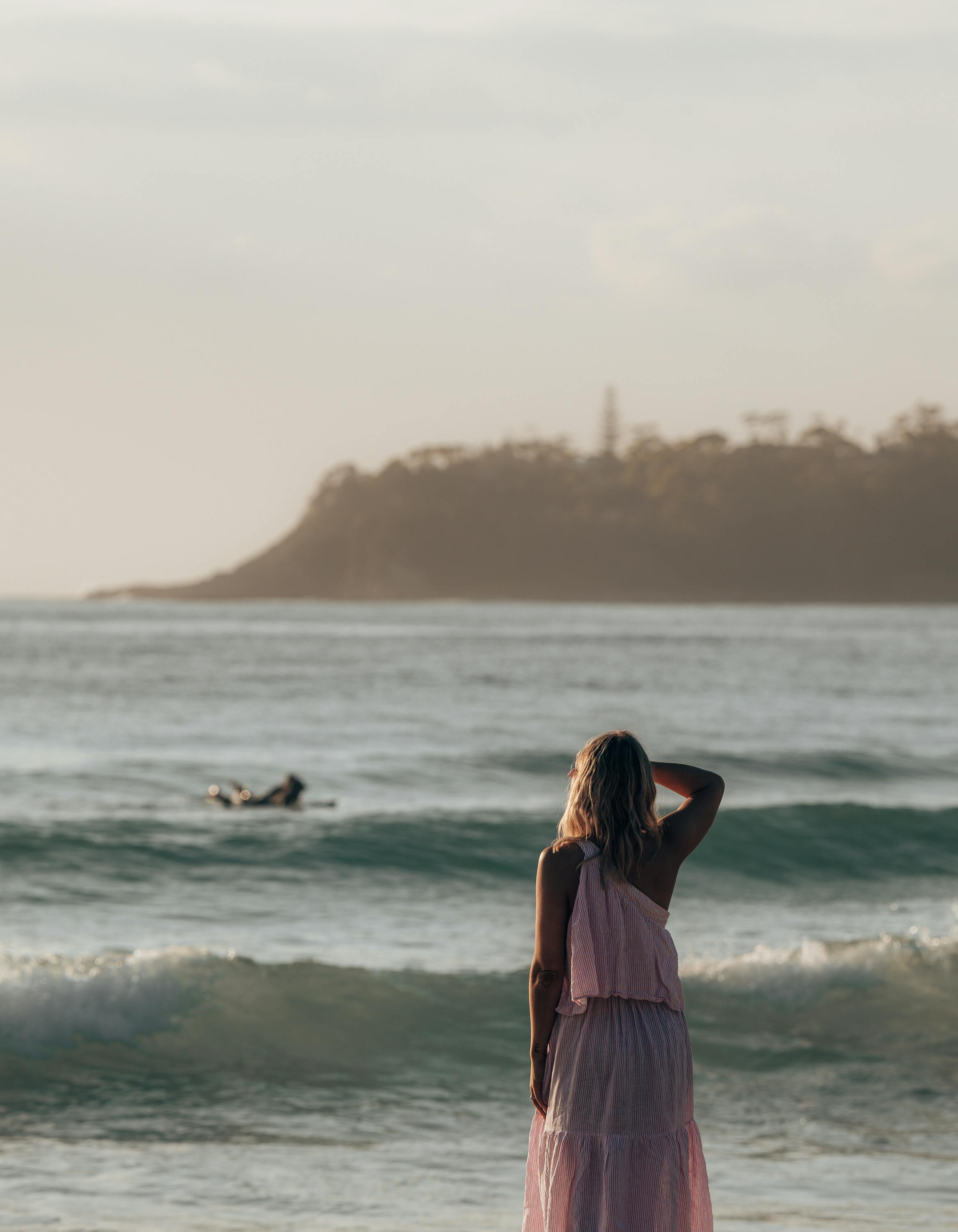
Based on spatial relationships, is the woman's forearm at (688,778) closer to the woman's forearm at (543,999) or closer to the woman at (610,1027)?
the woman at (610,1027)

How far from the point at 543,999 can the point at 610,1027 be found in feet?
0.59

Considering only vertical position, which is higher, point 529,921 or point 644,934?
point 644,934

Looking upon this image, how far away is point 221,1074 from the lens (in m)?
8.67

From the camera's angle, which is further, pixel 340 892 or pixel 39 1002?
pixel 340 892

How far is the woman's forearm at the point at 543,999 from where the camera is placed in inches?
138

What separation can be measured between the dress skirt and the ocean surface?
268cm

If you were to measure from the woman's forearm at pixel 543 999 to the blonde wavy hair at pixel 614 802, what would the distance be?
0.31 m

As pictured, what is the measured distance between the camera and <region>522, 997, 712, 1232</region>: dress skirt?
3488 mm

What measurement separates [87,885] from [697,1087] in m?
8.21

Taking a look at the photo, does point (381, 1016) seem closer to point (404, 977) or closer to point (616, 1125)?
point (404, 977)

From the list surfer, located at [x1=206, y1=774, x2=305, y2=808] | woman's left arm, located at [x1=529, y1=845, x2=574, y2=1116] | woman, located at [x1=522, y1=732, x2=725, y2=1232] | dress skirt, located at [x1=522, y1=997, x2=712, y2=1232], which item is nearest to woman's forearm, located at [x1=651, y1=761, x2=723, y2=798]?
woman, located at [x1=522, y1=732, x2=725, y2=1232]

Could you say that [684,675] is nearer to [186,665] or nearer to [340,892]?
[186,665]

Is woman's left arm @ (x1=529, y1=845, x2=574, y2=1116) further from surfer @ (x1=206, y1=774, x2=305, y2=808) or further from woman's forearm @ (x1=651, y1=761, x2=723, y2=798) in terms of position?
surfer @ (x1=206, y1=774, x2=305, y2=808)

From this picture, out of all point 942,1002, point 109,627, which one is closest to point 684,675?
point 942,1002
